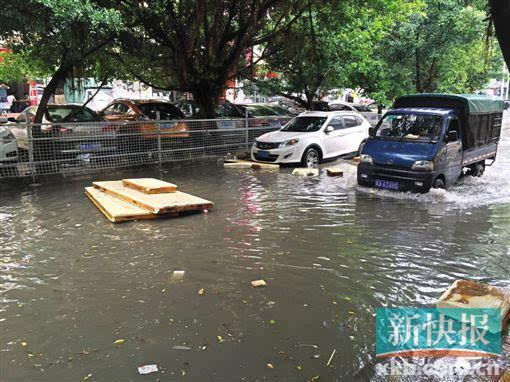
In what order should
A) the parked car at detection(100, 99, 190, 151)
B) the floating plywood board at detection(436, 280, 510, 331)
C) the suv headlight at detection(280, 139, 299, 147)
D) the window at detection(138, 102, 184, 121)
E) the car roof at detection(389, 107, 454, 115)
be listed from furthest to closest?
the window at detection(138, 102, 184, 121)
the suv headlight at detection(280, 139, 299, 147)
the parked car at detection(100, 99, 190, 151)
the car roof at detection(389, 107, 454, 115)
the floating plywood board at detection(436, 280, 510, 331)

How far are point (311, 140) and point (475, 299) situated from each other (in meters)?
9.68

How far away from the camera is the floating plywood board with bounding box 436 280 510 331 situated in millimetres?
4199

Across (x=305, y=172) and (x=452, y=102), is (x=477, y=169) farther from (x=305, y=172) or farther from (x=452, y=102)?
(x=305, y=172)

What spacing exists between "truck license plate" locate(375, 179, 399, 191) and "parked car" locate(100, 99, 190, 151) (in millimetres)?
A: 6363

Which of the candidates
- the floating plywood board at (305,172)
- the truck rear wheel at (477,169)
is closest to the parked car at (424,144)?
the truck rear wheel at (477,169)

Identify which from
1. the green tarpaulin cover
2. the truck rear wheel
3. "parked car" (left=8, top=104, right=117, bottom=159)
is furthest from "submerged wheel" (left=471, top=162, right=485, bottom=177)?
"parked car" (left=8, top=104, right=117, bottom=159)

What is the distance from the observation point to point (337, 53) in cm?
1678

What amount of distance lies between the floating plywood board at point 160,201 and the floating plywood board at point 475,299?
466 centimetres

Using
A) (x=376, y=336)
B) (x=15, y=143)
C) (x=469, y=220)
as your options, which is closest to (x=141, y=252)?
(x=376, y=336)

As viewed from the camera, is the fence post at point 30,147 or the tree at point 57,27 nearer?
the tree at point 57,27

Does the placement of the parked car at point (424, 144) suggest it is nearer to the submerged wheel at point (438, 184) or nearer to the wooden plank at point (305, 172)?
the submerged wheel at point (438, 184)

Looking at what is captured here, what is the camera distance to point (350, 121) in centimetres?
1508

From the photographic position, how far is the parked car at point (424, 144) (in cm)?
942

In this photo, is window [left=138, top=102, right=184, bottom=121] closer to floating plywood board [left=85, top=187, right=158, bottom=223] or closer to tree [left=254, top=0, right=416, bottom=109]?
tree [left=254, top=0, right=416, bottom=109]
